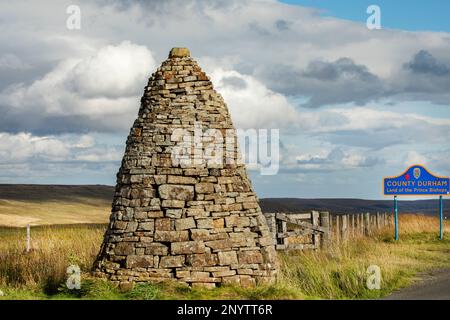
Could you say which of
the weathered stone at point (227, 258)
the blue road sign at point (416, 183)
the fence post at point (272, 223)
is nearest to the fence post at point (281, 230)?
the fence post at point (272, 223)

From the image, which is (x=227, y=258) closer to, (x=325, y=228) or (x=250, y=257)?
(x=250, y=257)

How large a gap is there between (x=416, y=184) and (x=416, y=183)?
0.15 feet

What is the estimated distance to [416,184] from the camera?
27.4 m

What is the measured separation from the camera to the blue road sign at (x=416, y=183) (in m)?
27.3

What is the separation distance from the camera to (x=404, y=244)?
77.6ft

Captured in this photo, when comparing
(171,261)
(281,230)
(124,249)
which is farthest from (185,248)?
(281,230)

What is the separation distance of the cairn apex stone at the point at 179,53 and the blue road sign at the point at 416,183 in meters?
16.9

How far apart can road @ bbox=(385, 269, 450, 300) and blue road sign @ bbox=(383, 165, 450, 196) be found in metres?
10.3

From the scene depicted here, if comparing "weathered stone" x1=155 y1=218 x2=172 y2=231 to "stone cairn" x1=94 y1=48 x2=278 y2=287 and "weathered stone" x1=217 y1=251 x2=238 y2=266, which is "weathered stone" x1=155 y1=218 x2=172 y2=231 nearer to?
"stone cairn" x1=94 y1=48 x2=278 y2=287

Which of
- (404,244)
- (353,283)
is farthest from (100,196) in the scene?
(353,283)

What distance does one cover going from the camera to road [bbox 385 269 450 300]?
1346 cm

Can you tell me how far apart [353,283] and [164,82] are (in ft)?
21.9

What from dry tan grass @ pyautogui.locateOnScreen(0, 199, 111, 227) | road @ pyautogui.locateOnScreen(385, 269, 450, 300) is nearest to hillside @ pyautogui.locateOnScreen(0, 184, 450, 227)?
dry tan grass @ pyautogui.locateOnScreen(0, 199, 111, 227)
